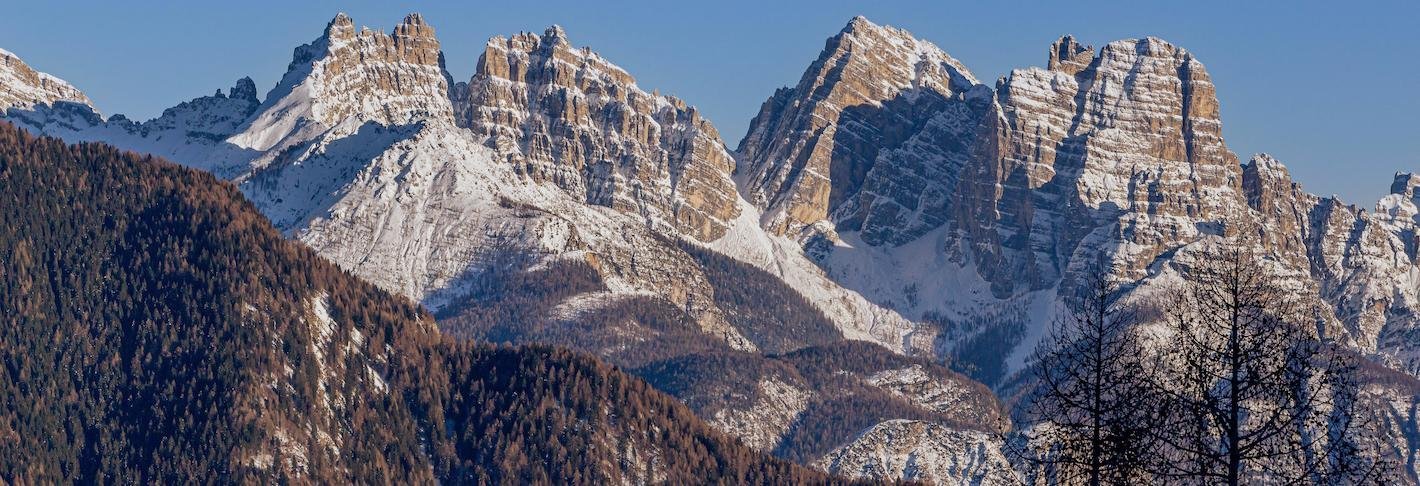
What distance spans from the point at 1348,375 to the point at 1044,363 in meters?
8.75

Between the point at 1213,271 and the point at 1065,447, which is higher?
the point at 1213,271

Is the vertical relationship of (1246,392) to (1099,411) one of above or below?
above

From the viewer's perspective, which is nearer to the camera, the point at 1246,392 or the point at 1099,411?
the point at 1246,392

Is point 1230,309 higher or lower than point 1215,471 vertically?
higher

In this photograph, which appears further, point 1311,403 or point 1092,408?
point 1092,408

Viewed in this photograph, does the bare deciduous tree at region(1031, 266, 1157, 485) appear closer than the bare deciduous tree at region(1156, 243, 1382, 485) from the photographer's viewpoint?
No

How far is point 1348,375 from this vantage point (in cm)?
6044

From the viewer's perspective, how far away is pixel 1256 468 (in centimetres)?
6694

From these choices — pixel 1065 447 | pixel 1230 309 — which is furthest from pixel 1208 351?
pixel 1065 447

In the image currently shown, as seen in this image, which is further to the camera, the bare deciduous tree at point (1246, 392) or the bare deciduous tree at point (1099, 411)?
the bare deciduous tree at point (1099, 411)

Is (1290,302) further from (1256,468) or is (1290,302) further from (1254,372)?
(1256,468)

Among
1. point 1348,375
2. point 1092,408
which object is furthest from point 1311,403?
point 1092,408

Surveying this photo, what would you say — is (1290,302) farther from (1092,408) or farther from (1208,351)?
(1092,408)

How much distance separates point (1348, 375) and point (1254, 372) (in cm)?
261
